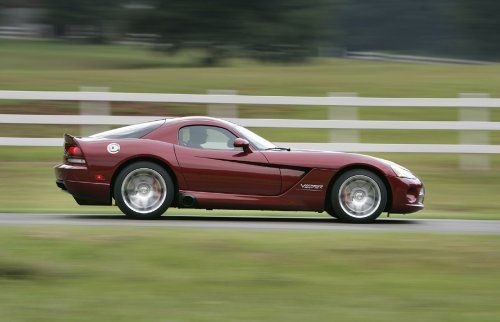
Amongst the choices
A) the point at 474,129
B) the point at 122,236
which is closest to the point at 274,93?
the point at 474,129

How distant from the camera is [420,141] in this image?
19.4 meters

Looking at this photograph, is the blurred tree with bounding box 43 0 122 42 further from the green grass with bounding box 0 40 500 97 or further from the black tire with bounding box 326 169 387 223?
the black tire with bounding box 326 169 387 223

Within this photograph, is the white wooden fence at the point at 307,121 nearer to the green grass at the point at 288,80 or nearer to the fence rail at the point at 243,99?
the fence rail at the point at 243,99

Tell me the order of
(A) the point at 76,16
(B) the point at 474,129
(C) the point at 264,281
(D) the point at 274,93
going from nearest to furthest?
(C) the point at 264,281
(B) the point at 474,129
(D) the point at 274,93
(A) the point at 76,16

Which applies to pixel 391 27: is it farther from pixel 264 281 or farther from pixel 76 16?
pixel 264 281

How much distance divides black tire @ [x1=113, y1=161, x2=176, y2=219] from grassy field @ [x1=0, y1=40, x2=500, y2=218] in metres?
1.77

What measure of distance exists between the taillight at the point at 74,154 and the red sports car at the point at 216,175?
1cm

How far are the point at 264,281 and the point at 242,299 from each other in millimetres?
592

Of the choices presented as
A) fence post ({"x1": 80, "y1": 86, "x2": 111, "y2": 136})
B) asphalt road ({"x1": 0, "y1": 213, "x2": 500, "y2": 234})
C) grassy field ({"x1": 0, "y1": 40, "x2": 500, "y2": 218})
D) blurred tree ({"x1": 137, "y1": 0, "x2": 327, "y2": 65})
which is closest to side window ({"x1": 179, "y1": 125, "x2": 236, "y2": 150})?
asphalt road ({"x1": 0, "y1": 213, "x2": 500, "y2": 234})

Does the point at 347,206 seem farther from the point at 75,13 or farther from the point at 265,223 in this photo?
the point at 75,13

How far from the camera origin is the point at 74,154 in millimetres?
11406

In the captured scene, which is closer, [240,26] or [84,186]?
[84,186]

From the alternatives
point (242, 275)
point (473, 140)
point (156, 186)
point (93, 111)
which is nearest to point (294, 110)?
point (473, 140)

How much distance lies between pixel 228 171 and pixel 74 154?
1.67m
